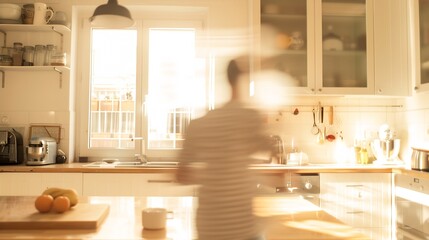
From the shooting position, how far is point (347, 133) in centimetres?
367

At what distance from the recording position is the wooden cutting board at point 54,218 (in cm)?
130

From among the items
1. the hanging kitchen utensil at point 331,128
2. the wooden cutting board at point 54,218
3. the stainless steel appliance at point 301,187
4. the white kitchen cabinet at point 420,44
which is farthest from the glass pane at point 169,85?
the wooden cutting board at point 54,218

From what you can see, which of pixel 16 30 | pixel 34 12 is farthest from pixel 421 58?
pixel 16 30

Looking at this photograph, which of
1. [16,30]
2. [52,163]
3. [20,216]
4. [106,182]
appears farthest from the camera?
[16,30]

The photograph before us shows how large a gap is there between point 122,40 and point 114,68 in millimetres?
288

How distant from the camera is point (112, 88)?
12.3 feet

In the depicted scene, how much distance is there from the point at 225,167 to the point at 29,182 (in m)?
2.46

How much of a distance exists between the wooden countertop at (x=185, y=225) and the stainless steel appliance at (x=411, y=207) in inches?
56.3

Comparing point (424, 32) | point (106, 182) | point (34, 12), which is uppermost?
point (34, 12)

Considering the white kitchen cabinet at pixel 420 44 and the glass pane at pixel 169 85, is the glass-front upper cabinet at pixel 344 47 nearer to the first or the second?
the white kitchen cabinet at pixel 420 44

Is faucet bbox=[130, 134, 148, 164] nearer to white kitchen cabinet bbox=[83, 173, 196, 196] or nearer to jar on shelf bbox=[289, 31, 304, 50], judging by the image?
white kitchen cabinet bbox=[83, 173, 196, 196]

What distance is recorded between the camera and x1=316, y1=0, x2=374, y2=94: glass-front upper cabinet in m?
3.39

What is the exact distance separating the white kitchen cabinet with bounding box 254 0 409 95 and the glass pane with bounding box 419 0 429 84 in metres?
0.29

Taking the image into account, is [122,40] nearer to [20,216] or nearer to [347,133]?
[347,133]
